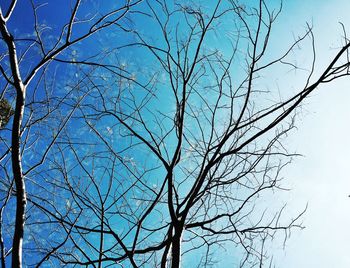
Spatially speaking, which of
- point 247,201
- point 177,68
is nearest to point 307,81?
point 177,68

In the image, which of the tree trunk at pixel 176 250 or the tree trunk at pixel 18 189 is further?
the tree trunk at pixel 176 250

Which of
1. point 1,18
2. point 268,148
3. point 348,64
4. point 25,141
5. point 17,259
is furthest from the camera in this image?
point 268,148

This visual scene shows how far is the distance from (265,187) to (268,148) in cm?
57

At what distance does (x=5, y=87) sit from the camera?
138 inches

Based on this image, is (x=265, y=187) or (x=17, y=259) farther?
(x=265, y=187)

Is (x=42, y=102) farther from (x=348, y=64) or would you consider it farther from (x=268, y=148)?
(x=348, y=64)

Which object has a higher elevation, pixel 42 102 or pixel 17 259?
pixel 42 102

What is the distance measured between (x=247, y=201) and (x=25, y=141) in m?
2.34

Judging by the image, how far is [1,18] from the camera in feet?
7.40

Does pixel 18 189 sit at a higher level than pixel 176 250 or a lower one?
higher

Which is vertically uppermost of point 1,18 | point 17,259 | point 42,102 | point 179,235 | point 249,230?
point 42,102

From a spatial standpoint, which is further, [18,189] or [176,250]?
[176,250]

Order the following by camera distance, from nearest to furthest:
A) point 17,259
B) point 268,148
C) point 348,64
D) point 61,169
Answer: point 17,259 → point 348,64 → point 268,148 → point 61,169

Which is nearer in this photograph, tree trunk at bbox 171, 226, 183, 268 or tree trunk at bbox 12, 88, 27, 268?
tree trunk at bbox 12, 88, 27, 268
